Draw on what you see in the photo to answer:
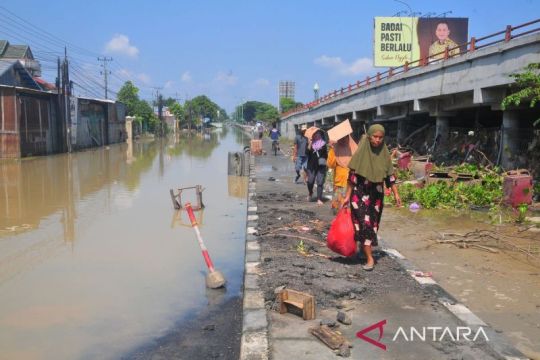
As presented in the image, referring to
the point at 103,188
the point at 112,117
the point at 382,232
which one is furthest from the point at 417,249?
the point at 112,117

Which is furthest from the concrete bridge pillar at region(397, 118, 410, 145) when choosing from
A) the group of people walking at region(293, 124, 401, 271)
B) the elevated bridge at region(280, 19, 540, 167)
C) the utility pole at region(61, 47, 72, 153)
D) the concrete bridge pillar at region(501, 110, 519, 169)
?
the utility pole at region(61, 47, 72, 153)

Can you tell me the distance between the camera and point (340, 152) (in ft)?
27.6

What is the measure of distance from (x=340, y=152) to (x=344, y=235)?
3076 millimetres

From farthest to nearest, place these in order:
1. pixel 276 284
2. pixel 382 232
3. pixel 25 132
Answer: pixel 25 132
pixel 382 232
pixel 276 284

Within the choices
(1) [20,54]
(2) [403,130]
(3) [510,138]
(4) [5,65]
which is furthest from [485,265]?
(1) [20,54]

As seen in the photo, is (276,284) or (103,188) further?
(103,188)

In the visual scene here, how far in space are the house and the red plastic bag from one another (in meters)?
43.8

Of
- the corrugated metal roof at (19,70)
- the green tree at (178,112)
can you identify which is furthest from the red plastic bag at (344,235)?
the green tree at (178,112)

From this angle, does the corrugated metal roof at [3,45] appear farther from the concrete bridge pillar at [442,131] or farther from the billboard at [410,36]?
the concrete bridge pillar at [442,131]

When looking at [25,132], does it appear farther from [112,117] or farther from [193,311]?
[193,311]

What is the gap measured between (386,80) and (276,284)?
16815 mm

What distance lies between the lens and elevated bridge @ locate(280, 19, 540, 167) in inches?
451

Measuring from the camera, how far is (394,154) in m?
16.3

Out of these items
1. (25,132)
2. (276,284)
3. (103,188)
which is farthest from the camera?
(25,132)
